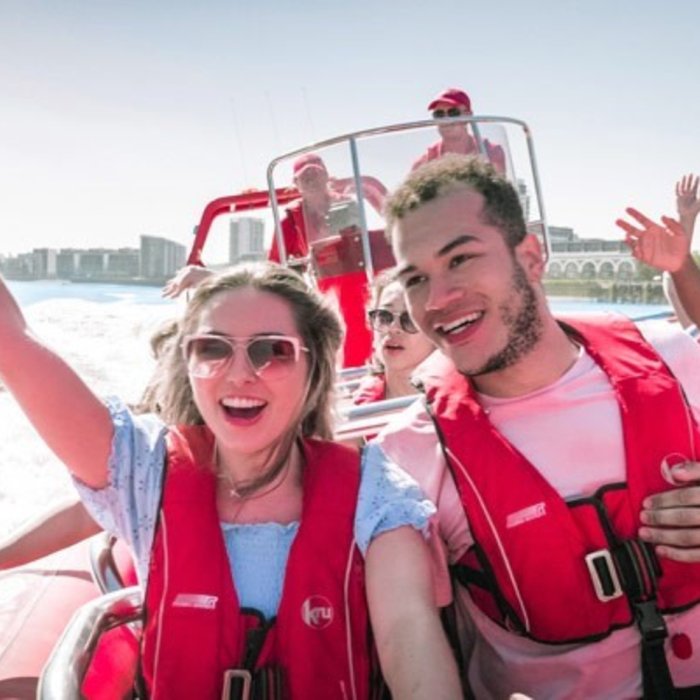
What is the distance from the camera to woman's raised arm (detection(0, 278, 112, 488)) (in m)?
1.25

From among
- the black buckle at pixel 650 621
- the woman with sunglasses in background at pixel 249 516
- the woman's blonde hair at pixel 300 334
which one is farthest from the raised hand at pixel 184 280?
the black buckle at pixel 650 621

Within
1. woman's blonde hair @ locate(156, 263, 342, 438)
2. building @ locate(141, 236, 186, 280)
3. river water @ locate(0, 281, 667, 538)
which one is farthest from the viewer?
building @ locate(141, 236, 186, 280)

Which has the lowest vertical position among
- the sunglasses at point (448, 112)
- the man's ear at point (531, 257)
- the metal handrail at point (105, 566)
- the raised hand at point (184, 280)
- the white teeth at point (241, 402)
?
the metal handrail at point (105, 566)

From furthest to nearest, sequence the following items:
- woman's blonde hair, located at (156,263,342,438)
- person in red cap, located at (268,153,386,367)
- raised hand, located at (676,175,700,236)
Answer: person in red cap, located at (268,153,386,367)
raised hand, located at (676,175,700,236)
woman's blonde hair, located at (156,263,342,438)

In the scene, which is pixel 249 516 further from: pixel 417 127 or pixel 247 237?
pixel 247 237

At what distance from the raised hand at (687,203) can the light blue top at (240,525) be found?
1734mm

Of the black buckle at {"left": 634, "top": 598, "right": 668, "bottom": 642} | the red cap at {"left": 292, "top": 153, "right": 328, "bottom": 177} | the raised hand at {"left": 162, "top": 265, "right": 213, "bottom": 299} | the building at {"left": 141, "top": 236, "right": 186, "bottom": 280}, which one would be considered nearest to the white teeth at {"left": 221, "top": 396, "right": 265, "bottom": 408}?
the black buckle at {"left": 634, "top": 598, "right": 668, "bottom": 642}

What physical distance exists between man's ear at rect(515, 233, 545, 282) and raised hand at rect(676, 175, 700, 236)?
1.11m

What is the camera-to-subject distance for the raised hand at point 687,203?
268 cm

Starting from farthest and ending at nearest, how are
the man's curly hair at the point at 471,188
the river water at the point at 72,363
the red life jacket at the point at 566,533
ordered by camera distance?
the river water at the point at 72,363, the man's curly hair at the point at 471,188, the red life jacket at the point at 566,533

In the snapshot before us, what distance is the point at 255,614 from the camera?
1297mm

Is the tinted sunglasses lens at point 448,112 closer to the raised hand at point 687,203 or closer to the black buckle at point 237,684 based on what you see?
the raised hand at point 687,203

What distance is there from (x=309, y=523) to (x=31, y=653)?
767 mm

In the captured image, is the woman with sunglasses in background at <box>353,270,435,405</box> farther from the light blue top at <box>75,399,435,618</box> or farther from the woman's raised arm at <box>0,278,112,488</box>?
the woman's raised arm at <box>0,278,112,488</box>
